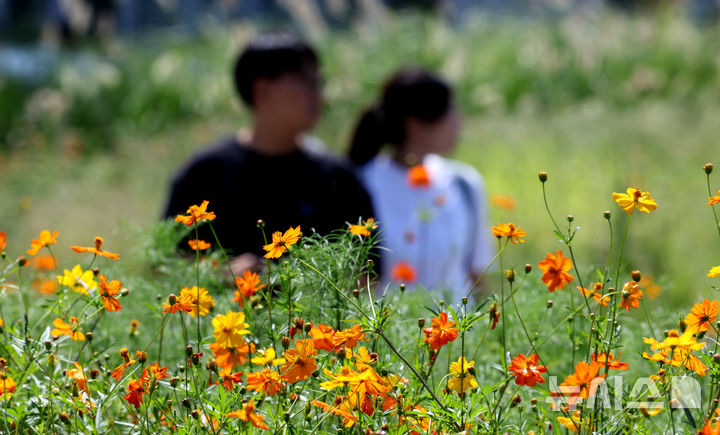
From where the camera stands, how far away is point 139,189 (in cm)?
619

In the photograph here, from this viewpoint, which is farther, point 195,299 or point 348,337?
point 195,299

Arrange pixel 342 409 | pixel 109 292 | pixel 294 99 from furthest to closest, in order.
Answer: pixel 294 99 < pixel 109 292 < pixel 342 409

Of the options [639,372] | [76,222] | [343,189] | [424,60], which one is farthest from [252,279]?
[424,60]

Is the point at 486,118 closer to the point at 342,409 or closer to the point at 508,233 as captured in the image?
the point at 508,233

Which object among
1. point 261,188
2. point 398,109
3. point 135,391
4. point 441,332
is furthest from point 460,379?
point 398,109

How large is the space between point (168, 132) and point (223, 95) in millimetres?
874

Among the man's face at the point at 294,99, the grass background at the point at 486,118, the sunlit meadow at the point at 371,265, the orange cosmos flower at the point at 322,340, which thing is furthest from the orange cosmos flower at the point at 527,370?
the grass background at the point at 486,118

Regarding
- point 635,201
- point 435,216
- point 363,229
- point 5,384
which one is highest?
point 435,216

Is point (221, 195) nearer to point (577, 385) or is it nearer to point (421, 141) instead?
point (421, 141)

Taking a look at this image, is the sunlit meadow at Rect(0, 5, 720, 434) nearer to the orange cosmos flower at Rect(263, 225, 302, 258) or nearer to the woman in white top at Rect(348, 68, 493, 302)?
the orange cosmos flower at Rect(263, 225, 302, 258)

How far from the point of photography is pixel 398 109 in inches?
136

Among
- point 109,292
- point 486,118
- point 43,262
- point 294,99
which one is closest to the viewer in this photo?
point 109,292

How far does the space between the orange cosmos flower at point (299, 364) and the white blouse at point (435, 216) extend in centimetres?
226

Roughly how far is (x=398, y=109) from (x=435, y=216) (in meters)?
0.59
